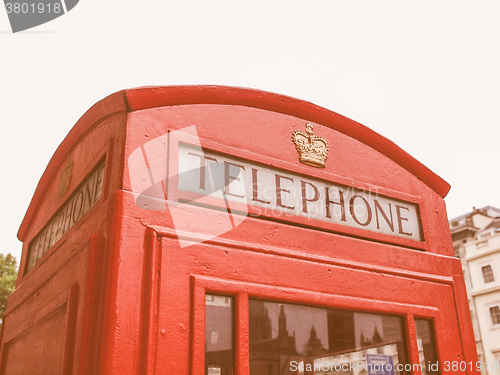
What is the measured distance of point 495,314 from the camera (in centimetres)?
2230

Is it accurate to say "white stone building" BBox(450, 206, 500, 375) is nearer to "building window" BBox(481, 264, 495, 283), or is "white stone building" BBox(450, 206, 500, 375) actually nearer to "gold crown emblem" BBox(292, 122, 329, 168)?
"building window" BBox(481, 264, 495, 283)

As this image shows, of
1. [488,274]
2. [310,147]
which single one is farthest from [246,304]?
[488,274]

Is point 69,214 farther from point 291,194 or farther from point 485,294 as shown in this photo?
point 485,294

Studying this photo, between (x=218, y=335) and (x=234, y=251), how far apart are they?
448 mm

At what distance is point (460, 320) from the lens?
3.29 meters

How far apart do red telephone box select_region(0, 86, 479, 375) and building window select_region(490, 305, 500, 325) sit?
71.2 ft

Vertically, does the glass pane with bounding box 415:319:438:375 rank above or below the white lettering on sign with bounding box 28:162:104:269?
below

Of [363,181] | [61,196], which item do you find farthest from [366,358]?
[61,196]

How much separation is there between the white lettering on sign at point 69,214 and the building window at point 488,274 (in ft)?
77.6

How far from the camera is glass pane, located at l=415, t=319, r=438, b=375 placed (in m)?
3.00

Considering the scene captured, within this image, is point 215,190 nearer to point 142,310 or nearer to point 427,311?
point 142,310

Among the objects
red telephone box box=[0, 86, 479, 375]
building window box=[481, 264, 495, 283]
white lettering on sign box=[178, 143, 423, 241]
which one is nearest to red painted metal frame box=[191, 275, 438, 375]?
red telephone box box=[0, 86, 479, 375]

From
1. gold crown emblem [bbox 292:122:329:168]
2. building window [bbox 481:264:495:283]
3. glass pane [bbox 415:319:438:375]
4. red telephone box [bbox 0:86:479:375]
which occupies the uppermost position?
building window [bbox 481:264:495:283]

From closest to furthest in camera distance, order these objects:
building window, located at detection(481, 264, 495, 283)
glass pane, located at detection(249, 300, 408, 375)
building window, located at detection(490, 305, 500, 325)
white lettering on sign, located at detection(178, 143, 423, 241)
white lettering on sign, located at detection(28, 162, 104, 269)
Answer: glass pane, located at detection(249, 300, 408, 375) → white lettering on sign, located at detection(178, 143, 423, 241) → white lettering on sign, located at detection(28, 162, 104, 269) → building window, located at detection(490, 305, 500, 325) → building window, located at detection(481, 264, 495, 283)
